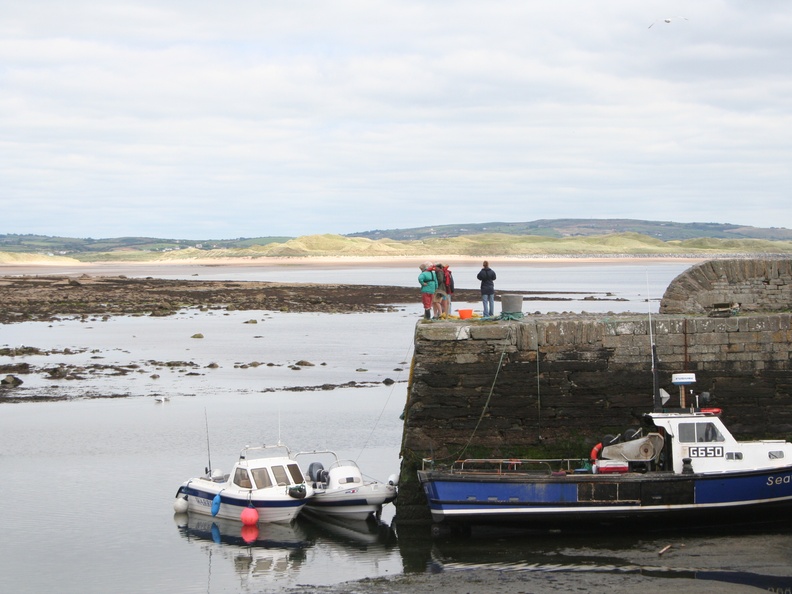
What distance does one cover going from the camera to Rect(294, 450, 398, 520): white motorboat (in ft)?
56.0

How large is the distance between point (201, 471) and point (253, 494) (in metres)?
A: 3.79

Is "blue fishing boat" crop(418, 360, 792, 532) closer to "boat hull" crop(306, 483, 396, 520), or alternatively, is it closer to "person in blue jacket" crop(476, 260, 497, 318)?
"boat hull" crop(306, 483, 396, 520)

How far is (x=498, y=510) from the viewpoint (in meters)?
15.0

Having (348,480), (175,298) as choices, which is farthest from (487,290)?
(175,298)

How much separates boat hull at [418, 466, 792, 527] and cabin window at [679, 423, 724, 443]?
0.53m

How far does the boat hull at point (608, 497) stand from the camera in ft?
48.8

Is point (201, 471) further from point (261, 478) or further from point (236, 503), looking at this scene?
point (261, 478)

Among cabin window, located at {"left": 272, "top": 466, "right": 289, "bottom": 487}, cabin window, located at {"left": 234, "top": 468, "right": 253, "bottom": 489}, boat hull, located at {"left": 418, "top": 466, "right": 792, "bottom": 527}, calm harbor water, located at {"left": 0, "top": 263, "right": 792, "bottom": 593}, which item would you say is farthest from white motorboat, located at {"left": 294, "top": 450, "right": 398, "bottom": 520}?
boat hull, located at {"left": 418, "top": 466, "right": 792, "bottom": 527}

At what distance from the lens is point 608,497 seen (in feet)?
49.0

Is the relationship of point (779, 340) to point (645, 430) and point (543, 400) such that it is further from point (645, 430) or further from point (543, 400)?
point (543, 400)

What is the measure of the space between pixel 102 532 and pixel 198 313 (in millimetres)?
42574

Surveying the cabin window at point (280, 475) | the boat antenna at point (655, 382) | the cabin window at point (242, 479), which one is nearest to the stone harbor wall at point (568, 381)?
the boat antenna at point (655, 382)

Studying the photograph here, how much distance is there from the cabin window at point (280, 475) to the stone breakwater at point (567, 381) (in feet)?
6.86

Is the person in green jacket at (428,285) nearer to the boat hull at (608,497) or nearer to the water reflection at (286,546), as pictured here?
the water reflection at (286,546)
